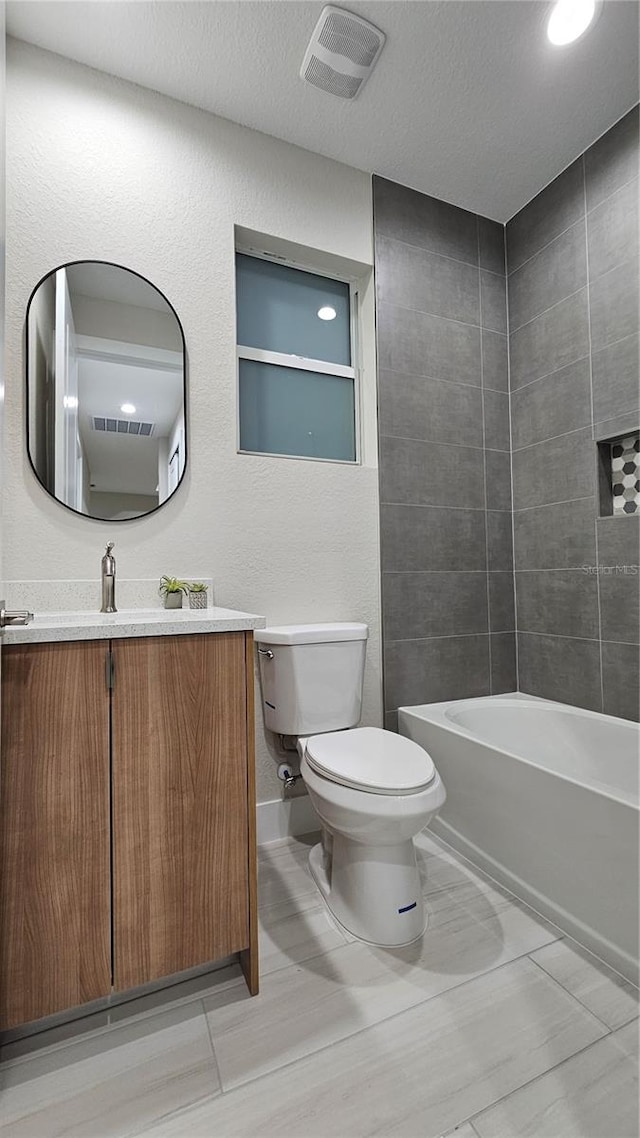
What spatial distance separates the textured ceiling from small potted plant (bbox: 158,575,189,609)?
1784mm

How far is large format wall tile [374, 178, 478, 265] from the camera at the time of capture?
2.27 m

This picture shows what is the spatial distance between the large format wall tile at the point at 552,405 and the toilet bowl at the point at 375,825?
158cm

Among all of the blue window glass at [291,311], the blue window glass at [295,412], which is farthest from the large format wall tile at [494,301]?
the blue window glass at [295,412]

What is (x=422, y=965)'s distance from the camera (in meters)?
1.32

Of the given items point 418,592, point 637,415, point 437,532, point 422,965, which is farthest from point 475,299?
point 422,965

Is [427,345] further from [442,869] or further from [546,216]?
[442,869]

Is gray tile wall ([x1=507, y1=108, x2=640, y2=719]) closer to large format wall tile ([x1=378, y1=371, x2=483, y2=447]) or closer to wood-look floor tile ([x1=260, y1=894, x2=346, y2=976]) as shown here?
large format wall tile ([x1=378, y1=371, x2=483, y2=447])

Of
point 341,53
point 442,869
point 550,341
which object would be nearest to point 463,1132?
point 442,869

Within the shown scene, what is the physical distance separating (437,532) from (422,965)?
1.58 metres

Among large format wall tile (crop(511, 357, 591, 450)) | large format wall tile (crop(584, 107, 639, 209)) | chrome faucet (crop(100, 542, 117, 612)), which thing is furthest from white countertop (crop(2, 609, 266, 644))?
large format wall tile (crop(584, 107, 639, 209))

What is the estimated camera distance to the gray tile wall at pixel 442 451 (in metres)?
2.24

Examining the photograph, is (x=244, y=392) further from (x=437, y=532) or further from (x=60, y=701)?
(x=60, y=701)

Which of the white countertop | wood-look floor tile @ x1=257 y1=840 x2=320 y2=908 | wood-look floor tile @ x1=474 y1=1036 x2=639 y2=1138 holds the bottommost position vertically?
wood-look floor tile @ x1=474 y1=1036 x2=639 y2=1138

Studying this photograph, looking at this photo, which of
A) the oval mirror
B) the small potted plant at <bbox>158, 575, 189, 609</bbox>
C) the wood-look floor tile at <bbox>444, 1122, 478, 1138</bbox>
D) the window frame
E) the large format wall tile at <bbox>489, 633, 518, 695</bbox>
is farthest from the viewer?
the large format wall tile at <bbox>489, 633, 518, 695</bbox>
